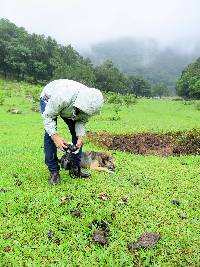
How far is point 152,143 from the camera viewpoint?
23.0 metres

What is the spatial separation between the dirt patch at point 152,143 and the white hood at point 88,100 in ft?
31.0

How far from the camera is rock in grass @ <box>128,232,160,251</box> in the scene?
27.7 feet

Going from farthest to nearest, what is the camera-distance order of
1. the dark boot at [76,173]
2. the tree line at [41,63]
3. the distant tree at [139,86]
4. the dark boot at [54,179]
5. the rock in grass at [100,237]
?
the distant tree at [139,86]
the tree line at [41,63]
the dark boot at [76,173]
the dark boot at [54,179]
the rock in grass at [100,237]

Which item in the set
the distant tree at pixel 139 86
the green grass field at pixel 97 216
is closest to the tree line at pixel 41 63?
the distant tree at pixel 139 86

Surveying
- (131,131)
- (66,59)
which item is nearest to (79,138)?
(131,131)

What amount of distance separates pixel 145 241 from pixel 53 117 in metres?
3.73

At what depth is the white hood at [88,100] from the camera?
1018cm

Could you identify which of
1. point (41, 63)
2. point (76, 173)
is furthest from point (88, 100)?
point (41, 63)

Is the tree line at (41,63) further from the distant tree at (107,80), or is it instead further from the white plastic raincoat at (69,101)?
the white plastic raincoat at (69,101)

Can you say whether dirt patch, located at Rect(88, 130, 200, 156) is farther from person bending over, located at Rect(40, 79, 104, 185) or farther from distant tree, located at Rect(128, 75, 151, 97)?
distant tree, located at Rect(128, 75, 151, 97)

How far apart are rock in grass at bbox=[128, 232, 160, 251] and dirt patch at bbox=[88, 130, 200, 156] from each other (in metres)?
10.7

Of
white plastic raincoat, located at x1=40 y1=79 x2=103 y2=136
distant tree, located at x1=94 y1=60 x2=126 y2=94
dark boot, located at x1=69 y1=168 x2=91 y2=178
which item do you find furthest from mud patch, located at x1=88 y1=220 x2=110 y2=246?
distant tree, located at x1=94 y1=60 x2=126 y2=94

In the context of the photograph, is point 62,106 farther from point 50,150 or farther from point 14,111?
point 14,111

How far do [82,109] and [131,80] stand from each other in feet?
463
